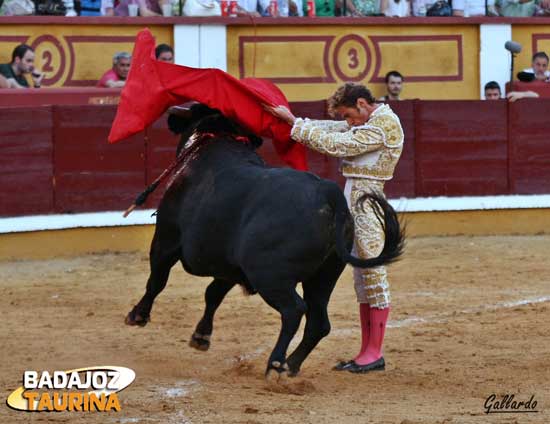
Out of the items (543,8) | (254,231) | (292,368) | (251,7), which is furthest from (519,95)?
(254,231)

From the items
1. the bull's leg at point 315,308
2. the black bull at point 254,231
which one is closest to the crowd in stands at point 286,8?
the black bull at point 254,231

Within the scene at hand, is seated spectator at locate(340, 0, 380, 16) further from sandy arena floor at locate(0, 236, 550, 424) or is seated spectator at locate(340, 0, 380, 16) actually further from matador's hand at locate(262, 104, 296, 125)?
matador's hand at locate(262, 104, 296, 125)

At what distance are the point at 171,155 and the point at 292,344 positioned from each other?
12.2ft

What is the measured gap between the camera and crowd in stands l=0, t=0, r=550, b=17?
1087 centimetres

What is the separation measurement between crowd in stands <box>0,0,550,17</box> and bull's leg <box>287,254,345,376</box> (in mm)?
5908

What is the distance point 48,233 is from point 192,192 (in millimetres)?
3915

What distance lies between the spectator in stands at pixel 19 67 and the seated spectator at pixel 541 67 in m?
4.51

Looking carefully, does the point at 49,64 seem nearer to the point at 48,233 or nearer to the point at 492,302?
the point at 48,233

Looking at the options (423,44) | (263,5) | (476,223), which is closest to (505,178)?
(476,223)

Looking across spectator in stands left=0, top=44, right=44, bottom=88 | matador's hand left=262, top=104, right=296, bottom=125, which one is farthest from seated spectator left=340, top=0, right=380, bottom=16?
matador's hand left=262, top=104, right=296, bottom=125

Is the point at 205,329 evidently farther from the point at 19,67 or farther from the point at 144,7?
the point at 144,7

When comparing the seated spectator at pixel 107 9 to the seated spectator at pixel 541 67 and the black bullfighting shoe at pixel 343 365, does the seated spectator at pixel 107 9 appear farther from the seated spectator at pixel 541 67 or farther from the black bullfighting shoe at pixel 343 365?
the black bullfighting shoe at pixel 343 365

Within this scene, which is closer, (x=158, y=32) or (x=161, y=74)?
(x=161, y=74)

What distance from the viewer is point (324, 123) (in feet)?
18.9
